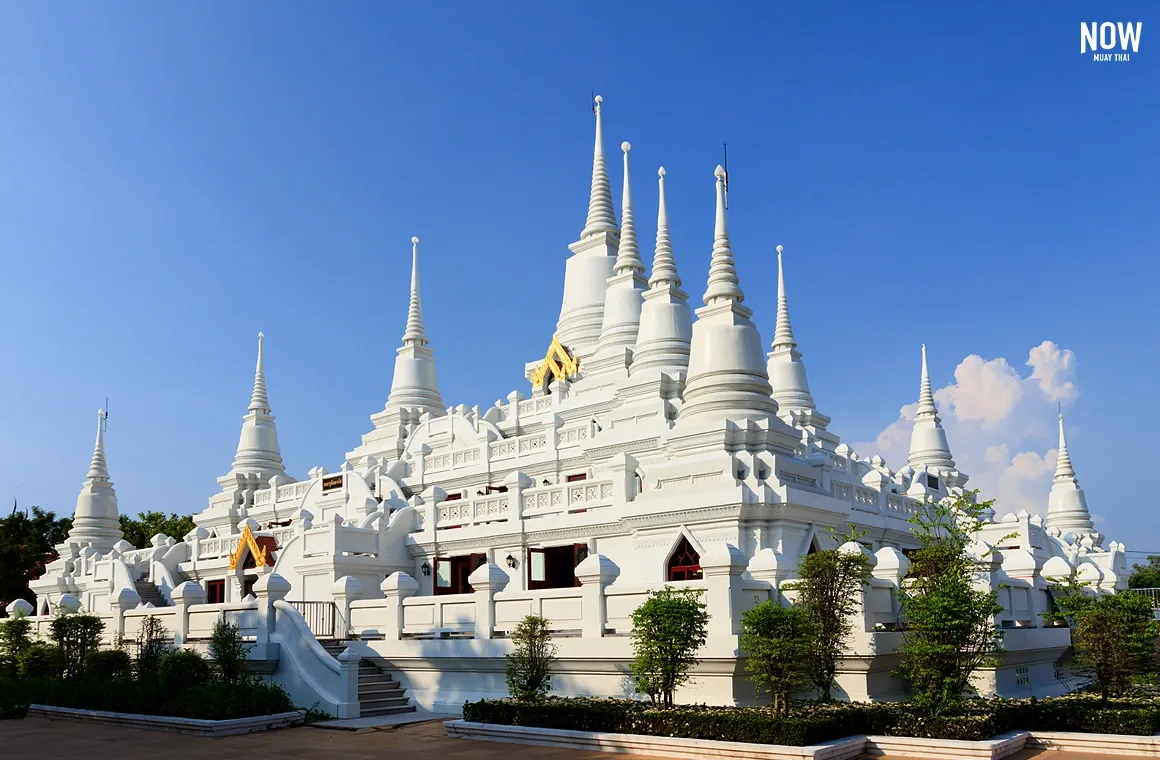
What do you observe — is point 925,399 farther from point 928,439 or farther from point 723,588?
point 723,588

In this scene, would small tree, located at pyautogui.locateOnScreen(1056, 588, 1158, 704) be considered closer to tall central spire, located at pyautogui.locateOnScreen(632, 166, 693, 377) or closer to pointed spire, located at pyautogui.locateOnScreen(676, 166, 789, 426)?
pointed spire, located at pyautogui.locateOnScreen(676, 166, 789, 426)

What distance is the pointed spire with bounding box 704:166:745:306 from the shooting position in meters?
30.8

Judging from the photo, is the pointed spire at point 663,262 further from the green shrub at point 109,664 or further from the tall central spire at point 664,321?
the green shrub at point 109,664

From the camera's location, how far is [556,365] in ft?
154

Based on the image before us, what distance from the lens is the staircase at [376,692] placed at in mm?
23375

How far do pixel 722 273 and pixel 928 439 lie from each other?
78.2ft

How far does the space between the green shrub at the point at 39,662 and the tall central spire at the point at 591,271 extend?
2319 cm

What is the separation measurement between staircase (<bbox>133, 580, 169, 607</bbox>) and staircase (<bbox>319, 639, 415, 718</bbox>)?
740 inches

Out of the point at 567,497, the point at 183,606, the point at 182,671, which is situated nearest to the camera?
the point at 182,671

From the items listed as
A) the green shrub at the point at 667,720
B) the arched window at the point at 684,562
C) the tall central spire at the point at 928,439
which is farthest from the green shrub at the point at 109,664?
the tall central spire at the point at 928,439

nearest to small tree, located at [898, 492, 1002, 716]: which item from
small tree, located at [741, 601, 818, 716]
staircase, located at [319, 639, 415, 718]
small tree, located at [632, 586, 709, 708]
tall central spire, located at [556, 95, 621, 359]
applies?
small tree, located at [741, 601, 818, 716]

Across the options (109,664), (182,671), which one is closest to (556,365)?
(109,664)

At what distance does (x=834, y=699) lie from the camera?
1973cm

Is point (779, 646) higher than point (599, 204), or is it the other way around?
point (599, 204)
